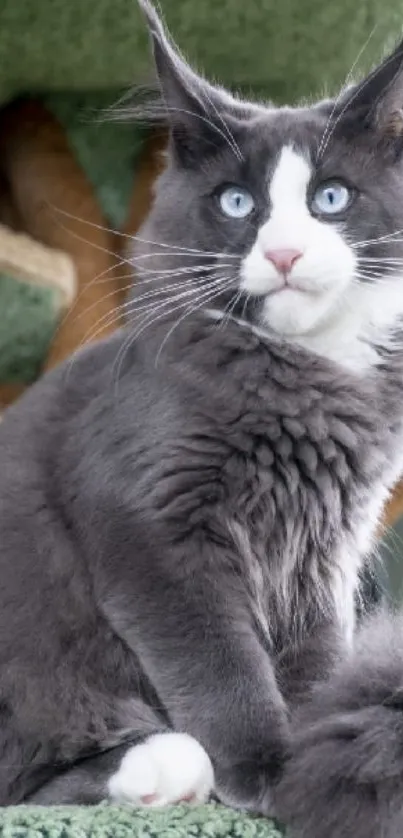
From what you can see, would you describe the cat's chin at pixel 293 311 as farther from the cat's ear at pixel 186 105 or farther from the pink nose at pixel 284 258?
the cat's ear at pixel 186 105

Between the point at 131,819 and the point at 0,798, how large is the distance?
0.27 metres

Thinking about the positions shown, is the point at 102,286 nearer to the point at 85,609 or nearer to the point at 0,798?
the point at 85,609

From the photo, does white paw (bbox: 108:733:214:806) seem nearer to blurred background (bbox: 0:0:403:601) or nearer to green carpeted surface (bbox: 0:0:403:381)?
blurred background (bbox: 0:0:403:601)

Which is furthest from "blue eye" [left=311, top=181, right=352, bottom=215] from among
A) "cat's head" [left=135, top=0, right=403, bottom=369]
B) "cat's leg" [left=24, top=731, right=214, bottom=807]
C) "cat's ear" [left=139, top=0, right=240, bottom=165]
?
"cat's leg" [left=24, top=731, right=214, bottom=807]

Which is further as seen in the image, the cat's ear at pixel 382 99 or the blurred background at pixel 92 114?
the blurred background at pixel 92 114

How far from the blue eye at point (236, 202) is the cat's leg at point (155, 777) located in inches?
21.8

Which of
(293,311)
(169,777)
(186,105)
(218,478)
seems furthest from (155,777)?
(186,105)

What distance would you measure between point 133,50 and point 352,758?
109 centimetres

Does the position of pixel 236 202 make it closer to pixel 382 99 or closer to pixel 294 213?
pixel 294 213

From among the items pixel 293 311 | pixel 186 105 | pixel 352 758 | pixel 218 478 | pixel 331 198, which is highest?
pixel 186 105

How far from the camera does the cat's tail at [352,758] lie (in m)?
0.90

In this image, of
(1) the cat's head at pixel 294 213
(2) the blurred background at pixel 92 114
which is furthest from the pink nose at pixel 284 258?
(2) the blurred background at pixel 92 114

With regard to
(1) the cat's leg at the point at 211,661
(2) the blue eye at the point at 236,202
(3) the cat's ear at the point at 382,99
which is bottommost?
(1) the cat's leg at the point at 211,661

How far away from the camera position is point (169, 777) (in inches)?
41.0
